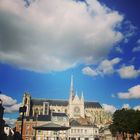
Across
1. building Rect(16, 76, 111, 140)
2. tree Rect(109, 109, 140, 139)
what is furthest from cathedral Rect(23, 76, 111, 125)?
tree Rect(109, 109, 140, 139)

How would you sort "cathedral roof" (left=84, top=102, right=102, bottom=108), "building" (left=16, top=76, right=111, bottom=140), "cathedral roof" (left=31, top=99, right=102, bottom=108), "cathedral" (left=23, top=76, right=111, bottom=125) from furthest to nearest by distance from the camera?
"cathedral roof" (left=84, top=102, right=102, bottom=108), "cathedral roof" (left=31, top=99, right=102, bottom=108), "cathedral" (left=23, top=76, right=111, bottom=125), "building" (left=16, top=76, right=111, bottom=140)

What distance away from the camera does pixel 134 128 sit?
231 ft

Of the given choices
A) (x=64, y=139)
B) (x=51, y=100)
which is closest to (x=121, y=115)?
(x=64, y=139)

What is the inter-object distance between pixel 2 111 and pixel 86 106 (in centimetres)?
9274

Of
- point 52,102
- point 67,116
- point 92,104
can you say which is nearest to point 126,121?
point 67,116

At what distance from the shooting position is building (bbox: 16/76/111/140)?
10969cm

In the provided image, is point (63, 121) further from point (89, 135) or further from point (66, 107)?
point (66, 107)

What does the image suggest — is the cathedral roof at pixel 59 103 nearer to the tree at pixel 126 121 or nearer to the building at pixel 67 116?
the building at pixel 67 116

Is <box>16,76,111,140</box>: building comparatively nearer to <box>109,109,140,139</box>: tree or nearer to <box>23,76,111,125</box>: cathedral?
<box>23,76,111,125</box>: cathedral

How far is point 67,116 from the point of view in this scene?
117 metres

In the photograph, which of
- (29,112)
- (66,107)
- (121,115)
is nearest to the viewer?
(121,115)

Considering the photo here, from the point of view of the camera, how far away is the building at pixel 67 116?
110 m

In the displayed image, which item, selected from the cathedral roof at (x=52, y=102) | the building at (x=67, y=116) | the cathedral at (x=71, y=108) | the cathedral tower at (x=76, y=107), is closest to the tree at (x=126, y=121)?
the building at (x=67, y=116)

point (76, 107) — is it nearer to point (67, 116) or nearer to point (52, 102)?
point (52, 102)
